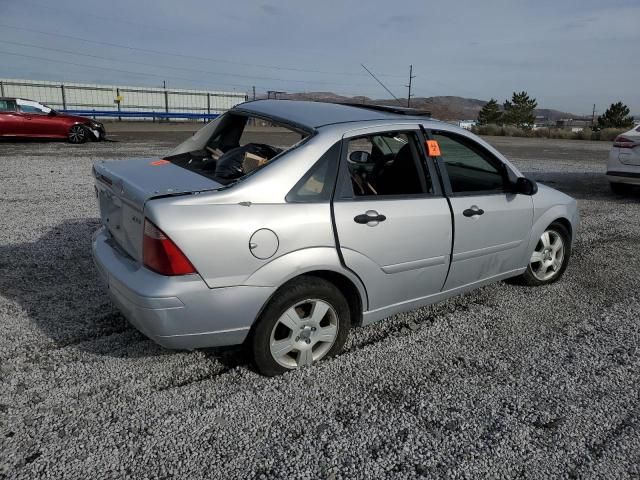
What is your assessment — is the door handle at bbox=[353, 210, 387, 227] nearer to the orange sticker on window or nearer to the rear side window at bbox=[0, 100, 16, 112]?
the orange sticker on window

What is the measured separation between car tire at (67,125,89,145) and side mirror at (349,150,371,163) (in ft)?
50.6

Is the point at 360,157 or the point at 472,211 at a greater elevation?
the point at 360,157

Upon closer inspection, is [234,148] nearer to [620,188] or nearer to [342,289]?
[342,289]

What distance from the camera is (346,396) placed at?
3004mm

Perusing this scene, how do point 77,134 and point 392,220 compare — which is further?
point 77,134

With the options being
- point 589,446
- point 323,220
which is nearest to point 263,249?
point 323,220

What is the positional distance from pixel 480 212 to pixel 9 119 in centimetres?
1657

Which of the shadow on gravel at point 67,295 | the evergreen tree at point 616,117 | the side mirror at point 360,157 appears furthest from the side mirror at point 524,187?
the evergreen tree at point 616,117

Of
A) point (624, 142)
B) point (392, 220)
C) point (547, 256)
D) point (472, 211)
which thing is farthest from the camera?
point (624, 142)

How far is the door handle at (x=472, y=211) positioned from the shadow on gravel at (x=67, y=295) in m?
2.31

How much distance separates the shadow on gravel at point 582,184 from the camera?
10086mm

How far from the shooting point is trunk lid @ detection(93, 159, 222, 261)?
2873mm

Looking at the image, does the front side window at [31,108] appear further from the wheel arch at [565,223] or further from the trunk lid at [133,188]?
the wheel arch at [565,223]

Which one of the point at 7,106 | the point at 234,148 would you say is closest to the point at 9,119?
the point at 7,106
